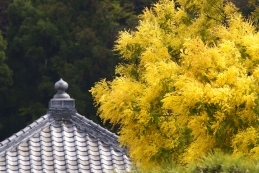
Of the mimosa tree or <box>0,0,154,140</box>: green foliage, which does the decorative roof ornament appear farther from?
<box>0,0,154,140</box>: green foliage

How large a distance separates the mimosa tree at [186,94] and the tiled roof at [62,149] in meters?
1.65

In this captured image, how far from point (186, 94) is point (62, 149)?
3.45m

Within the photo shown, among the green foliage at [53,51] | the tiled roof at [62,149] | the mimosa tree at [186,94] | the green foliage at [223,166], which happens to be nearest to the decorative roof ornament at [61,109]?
the tiled roof at [62,149]

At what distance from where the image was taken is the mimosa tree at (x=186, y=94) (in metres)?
6.86

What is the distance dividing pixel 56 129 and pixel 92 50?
16.9 m

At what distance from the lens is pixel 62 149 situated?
985 cm

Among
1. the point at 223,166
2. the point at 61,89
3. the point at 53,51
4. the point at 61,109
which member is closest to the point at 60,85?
the point at 61,89

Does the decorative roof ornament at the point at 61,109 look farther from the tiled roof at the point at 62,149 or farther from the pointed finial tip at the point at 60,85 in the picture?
the pointed finial tip at the point at 60,85

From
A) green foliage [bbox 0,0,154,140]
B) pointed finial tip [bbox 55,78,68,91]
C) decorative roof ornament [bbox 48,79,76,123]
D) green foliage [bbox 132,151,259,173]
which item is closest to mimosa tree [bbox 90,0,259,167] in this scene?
green foliage [bbox 132,151,259,173]

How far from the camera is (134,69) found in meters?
8.52

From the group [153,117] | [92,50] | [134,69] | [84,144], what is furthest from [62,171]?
[92,50]

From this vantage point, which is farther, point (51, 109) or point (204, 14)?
point (51, 109)

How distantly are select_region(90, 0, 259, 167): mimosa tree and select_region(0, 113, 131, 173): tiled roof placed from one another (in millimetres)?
1646

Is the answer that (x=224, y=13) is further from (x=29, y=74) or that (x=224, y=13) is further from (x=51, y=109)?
(x=29, y=74)
